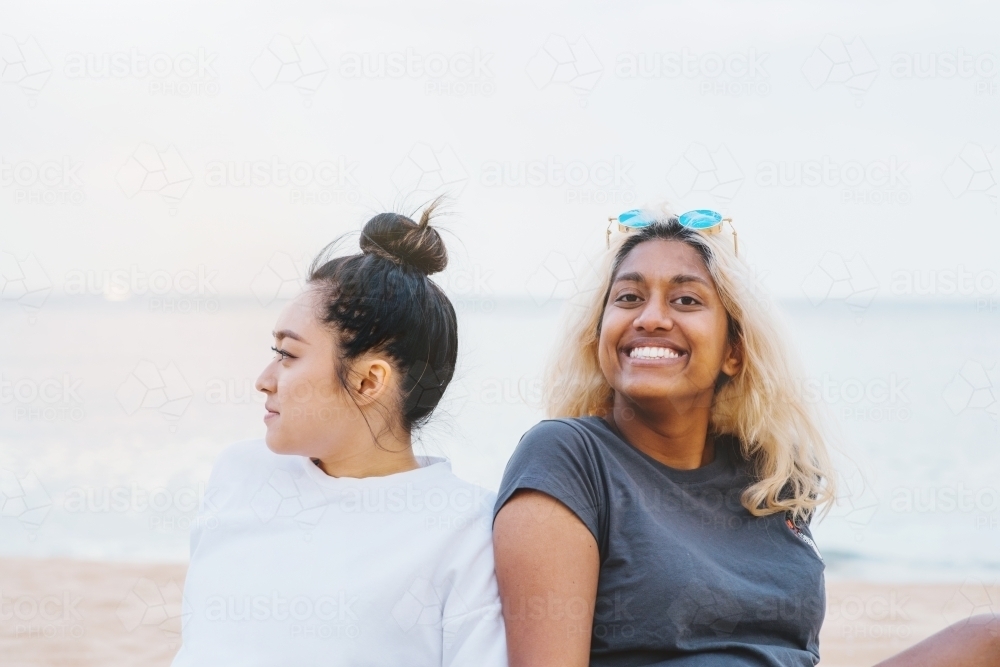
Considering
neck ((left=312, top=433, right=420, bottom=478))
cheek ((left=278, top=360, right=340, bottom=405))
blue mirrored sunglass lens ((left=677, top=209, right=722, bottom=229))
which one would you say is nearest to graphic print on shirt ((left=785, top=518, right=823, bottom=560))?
blue mirrored sunglass lens ((left=677, top=209, right=722, bottom=229))

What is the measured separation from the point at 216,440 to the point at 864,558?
6.03 m

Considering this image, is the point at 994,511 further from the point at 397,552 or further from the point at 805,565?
the point at 397,552

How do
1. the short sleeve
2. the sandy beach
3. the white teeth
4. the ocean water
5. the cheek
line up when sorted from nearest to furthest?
the short sleeve
the cheek
the white teeth
the sandy beach
the ocean water

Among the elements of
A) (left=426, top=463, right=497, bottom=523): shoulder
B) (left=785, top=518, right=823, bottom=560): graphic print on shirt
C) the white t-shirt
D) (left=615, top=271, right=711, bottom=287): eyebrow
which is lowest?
(left=785, top=518, right=823, bottom=560): graphic print on shirt

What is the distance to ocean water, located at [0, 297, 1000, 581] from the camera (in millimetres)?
7438

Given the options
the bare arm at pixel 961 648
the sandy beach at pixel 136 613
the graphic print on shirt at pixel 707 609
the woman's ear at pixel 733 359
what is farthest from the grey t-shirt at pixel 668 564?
the sandy beach at pixel 136 613

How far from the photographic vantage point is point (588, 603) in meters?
1.94

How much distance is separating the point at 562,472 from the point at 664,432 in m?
0.43

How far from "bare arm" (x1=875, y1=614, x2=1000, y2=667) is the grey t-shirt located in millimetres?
234

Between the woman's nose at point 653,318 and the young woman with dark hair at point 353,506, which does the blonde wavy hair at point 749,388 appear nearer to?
the woman's nose at point 653,318

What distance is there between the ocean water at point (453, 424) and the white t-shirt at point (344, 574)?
27 centimetres

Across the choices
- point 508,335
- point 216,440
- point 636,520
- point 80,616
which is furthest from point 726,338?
point 508,335

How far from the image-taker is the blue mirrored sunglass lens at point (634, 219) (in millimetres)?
2465

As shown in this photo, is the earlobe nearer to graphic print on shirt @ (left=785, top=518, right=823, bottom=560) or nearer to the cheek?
the cheek
